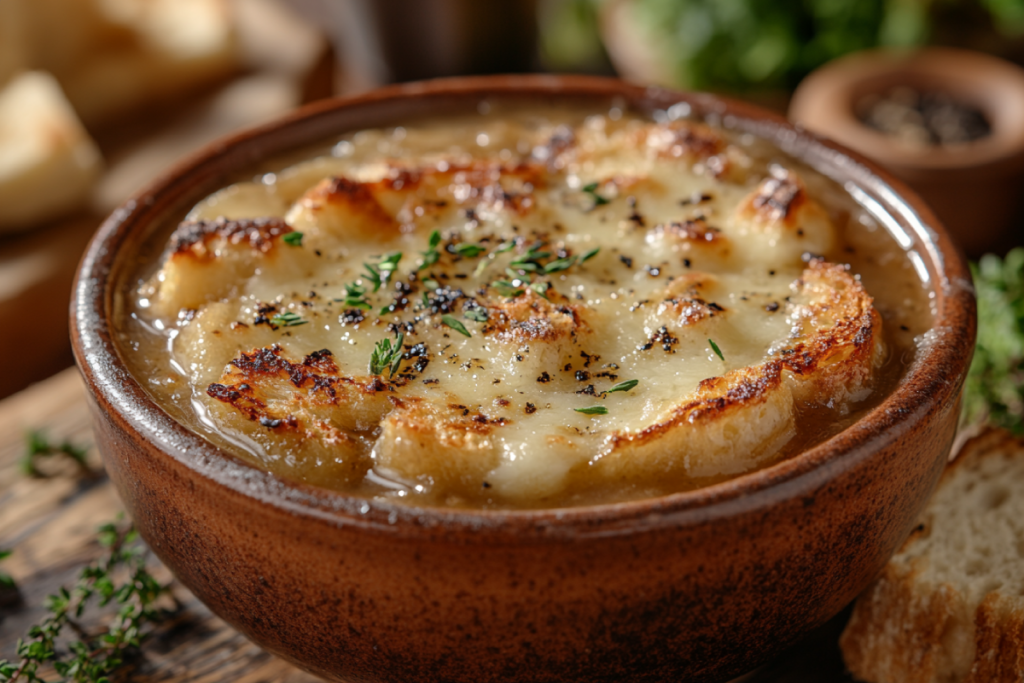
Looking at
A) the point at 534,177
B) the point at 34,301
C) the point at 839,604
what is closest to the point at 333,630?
the point at 839,604

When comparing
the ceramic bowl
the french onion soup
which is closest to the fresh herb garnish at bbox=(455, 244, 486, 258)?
the french onion soup

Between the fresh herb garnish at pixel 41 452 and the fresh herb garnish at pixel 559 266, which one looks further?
the fresh herb garnish at pixel 41 452

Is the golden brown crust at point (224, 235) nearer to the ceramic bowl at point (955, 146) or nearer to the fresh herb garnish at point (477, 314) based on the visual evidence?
the fresh herb garnish at point (477, 314)

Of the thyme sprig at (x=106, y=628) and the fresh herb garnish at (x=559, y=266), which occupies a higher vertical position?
the fresh herb garnish at (x=559, y=266)

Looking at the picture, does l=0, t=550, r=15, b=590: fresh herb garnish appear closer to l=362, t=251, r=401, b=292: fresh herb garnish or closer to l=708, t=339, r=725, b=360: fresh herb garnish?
l=362, t=251, r=401, b=292: fresh herb garnish

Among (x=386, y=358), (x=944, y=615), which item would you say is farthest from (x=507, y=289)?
(x=944, y=615)

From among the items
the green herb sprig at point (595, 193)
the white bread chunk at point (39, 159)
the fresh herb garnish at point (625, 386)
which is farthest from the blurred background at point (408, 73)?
the fresh herb garnish at point (625, 386)

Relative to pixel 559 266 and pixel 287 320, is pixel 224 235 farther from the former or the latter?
pixel 559 266
